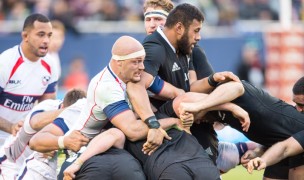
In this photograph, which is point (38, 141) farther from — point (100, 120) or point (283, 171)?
point (283, 171)

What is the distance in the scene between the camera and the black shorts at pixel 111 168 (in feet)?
25.6

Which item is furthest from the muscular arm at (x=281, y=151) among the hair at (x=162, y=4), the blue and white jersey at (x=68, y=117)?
the hair at (x=162, y=4)

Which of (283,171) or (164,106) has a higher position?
(164,106)

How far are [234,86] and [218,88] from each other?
0.51 ft

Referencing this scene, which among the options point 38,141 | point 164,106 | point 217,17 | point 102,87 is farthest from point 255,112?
point 217,17

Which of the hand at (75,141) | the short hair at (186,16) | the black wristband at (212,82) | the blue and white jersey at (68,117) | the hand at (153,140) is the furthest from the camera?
the blue and white jersey at (68,117)

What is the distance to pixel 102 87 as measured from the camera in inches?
324

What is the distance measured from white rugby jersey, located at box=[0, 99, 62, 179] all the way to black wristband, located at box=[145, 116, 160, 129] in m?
1.82

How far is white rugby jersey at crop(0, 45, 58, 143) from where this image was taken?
11211mm

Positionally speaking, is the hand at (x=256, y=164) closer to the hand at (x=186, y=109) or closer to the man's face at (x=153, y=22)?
the hand at (x=186, y=109)

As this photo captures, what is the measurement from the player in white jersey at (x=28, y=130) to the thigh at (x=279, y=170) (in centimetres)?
218

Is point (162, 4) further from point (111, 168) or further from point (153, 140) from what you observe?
point (111, 168)

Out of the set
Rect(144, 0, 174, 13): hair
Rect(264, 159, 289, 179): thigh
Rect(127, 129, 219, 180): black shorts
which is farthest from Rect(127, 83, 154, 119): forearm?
Rect(144, 0, 174, 13): hair

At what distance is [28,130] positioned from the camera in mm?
9555
